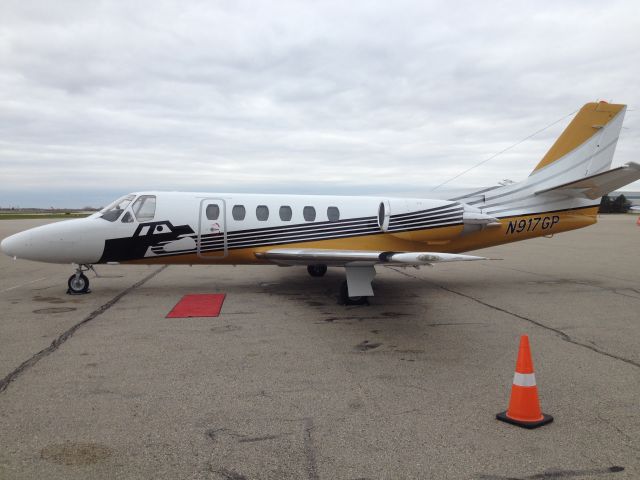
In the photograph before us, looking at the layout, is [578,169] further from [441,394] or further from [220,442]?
[220,442]

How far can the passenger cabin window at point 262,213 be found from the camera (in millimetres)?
11695

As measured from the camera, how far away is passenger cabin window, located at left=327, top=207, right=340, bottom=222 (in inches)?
476

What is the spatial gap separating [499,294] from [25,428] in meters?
10.5

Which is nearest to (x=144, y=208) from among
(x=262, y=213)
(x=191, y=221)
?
(x=191, y=221)

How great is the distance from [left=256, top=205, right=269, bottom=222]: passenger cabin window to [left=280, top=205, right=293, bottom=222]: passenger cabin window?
0.37 metres

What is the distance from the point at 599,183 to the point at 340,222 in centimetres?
679

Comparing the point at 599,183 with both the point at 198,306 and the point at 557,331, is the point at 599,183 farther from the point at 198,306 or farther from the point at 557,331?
the point at 198,306

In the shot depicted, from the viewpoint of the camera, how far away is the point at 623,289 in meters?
12.5

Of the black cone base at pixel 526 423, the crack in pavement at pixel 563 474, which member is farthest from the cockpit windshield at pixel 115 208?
the crack in pavement at pixel 563 474

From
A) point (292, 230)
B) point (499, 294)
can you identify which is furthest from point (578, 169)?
point (292, 230)

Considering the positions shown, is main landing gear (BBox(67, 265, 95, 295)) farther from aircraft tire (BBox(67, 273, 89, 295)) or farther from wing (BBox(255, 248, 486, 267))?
wing (BBox(255, 248, 486, 267))

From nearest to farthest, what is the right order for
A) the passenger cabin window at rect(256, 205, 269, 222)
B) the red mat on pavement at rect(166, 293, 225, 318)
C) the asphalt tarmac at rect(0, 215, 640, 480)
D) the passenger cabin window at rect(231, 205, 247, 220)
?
the asphalt tarmac at rect(0, 215, 640, 480), the red mat on pavement at rect(166, 293, 225, 318), the passenger cabin window at rect(231, 205, 247, 220), the passenger cabin window at rect(256, 205, 269, 222)

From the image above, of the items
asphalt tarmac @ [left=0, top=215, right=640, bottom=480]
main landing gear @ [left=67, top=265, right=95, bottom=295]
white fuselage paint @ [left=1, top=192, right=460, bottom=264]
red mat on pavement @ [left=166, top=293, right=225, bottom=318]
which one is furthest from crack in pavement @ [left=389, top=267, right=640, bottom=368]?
main landing gear @ [left=67, top=265, right=95, bottom=295]

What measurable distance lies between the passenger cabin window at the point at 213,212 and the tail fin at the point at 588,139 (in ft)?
28.9
